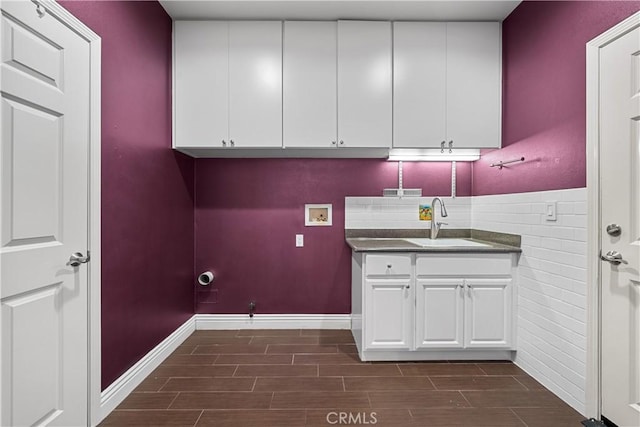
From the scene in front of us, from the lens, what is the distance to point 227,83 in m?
2.46

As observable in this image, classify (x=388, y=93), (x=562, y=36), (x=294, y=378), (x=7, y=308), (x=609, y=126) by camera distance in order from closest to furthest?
1. (x=7, y=308)
2. (x=609, y=126)
3. (x=562, y=36)
4. (x=294, y=378)
5. (x=388, y=93)

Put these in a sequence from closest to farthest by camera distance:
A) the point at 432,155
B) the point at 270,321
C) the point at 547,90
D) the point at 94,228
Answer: the point at 94,228 < the point at 547,90 < the point at 432,155 < the point at 270,321

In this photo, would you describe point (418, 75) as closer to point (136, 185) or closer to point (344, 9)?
point (344, 9)

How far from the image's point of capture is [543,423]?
5.43ft

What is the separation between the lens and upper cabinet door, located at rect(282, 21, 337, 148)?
2.46 metres

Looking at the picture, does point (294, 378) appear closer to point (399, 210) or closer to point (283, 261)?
point (283, 261)

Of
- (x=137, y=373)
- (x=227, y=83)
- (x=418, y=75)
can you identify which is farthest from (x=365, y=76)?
(x=137, y=373)

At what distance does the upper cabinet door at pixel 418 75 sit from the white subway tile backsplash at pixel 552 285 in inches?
35.3

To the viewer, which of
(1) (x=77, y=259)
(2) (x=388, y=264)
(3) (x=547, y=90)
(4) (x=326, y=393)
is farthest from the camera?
(2) (x=388, y=264)

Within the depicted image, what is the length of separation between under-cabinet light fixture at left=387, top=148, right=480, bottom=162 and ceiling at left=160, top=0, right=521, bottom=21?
1.02 metres

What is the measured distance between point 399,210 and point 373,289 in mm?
973

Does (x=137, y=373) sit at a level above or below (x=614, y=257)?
below

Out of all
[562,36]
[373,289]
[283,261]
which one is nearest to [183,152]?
[283,261]

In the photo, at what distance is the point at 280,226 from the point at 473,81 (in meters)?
2.03
